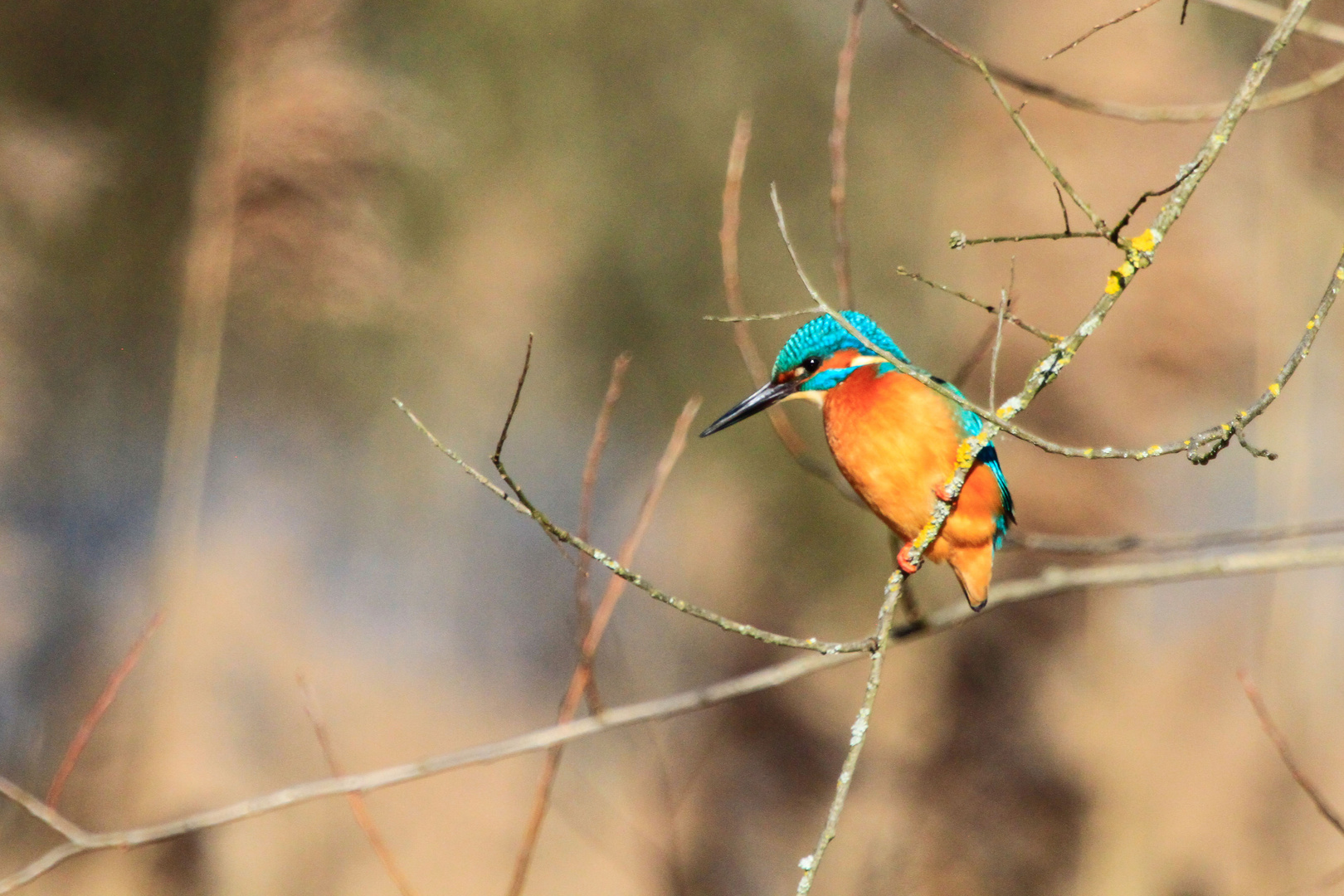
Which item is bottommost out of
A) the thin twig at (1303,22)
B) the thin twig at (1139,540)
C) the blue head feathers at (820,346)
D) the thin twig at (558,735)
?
the thin twig at (558,735)

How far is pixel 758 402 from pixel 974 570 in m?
0.41

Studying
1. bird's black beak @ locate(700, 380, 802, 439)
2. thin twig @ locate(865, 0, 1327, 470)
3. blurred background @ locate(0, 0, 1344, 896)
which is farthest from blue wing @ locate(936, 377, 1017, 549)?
blurred background @ locate(0, 0, 1344, 896)

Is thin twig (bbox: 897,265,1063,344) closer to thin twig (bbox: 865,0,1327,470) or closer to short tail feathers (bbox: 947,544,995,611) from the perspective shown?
thin twig (bbox: 865,0,1327,470)

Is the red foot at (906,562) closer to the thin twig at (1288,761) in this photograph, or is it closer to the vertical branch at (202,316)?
the thin twig at (1288,761)

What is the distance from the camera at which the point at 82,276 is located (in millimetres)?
2916

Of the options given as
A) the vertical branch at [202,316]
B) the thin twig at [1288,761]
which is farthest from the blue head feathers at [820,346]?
the vertical branch at [202,316]

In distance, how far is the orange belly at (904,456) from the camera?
1440 millimetres

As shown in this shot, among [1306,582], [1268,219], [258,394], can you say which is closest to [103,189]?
[258,394]

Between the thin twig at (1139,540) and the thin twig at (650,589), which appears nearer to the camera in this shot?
the thin twig at (650,589)

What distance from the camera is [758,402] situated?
1531 millimetres

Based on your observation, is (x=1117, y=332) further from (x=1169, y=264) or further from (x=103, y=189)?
(x=103, y=189)

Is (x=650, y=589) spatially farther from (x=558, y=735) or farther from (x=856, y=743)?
(x=558, y=735)

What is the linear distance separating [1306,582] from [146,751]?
3.30 m

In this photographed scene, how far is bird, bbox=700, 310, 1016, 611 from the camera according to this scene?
1.45 metres
